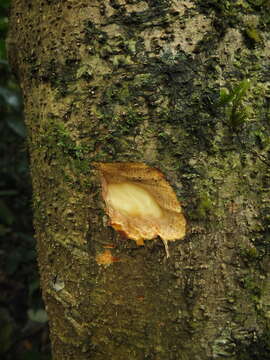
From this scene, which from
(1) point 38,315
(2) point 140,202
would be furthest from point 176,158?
(1) point 38,315

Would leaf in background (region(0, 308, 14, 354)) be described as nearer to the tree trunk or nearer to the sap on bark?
the tree trunk

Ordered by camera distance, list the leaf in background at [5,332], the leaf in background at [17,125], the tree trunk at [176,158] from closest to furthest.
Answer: the tree trunk at [176,158] → the leaf in background at [17,125] → the leaf in background at [5,332]

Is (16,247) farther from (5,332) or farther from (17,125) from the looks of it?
(17,125)

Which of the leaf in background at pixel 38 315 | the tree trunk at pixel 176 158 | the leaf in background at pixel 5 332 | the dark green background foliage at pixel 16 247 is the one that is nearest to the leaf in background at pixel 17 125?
the dark green background foliage at pixel 16 247

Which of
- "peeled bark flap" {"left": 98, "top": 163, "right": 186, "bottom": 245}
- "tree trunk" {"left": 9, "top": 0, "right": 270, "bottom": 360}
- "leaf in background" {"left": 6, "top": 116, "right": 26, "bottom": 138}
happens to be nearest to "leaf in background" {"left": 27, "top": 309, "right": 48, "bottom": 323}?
"leaf in background" {"left": 6, "top": 116, "right": 26, "bottom": 138}

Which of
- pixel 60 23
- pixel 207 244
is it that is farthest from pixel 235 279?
pixel 60 23

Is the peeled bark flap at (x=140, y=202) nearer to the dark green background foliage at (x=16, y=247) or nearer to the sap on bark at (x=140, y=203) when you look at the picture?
the sap on bark at (x=140, y=203)

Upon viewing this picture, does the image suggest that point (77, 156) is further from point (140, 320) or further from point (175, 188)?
point (140, 320)
